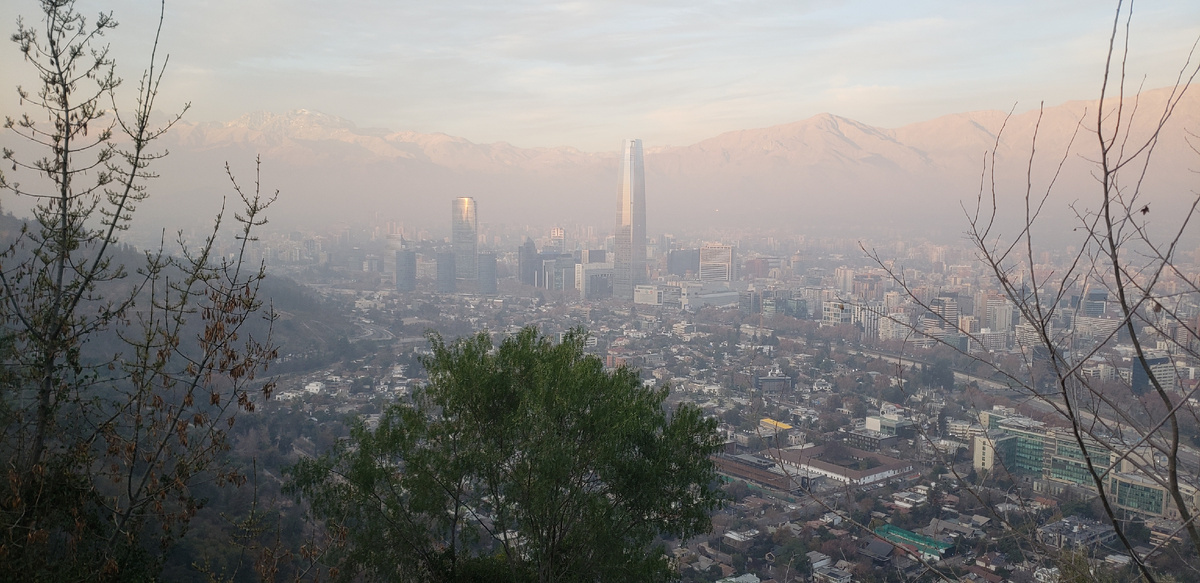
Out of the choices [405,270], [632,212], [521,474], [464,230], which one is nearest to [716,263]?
[632,212]

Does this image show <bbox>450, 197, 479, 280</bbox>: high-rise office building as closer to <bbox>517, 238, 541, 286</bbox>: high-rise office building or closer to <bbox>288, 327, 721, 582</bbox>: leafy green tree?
<bbox>517, 238, 541, 286</bbox>: high-rise office building

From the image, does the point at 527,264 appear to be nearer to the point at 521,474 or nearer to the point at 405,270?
the point at 405,270

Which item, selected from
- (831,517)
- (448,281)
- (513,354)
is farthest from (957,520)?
(448,281)

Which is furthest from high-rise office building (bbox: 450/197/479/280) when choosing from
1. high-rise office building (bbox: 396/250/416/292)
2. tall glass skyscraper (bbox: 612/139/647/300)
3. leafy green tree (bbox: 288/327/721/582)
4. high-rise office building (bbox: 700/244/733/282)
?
leafy green tree (bbox: 288/327/721/582)

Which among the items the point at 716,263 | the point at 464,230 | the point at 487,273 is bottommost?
the point at 487,273

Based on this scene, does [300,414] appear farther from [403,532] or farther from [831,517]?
[403,532]
